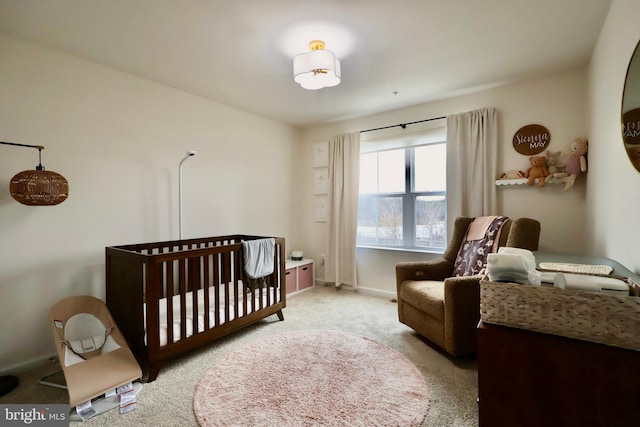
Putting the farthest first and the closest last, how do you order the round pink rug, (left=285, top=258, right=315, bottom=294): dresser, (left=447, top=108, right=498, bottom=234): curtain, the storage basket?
1. (left=285, top=258, right=315, bottom=294): dresser
2. (left=447, top=108, right=498, bottom=234): curtain
3. the round pink rug
4. the storage basket

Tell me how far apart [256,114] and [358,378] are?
316 cm

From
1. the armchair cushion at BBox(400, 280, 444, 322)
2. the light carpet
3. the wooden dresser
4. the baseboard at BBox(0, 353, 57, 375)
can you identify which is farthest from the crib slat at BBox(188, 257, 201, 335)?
the wooden dresser

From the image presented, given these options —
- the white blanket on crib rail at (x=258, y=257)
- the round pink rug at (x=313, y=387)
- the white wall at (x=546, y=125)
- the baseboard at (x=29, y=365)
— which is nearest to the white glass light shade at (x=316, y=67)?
the white blanket on crib rail at (x=258, y=257)

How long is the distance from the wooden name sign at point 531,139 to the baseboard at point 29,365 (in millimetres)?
4291

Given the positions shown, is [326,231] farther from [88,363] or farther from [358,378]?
[88,363]

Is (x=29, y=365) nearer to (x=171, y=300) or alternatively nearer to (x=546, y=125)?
(x=171, y=300)

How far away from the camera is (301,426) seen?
1.46 m

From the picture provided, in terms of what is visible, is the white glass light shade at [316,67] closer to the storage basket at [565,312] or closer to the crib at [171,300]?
the crib at [171,300]

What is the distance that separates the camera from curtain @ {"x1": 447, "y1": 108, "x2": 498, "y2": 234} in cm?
287

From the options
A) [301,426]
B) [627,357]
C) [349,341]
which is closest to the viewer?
[627,357]

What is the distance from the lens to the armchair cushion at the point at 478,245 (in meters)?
2.40

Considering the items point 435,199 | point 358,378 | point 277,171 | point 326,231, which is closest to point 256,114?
point 277,171

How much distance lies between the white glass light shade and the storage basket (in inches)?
66.5

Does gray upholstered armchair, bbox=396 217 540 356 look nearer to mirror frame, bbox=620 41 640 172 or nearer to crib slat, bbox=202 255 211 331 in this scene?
mirror frame, bbox=620 41 640 172
